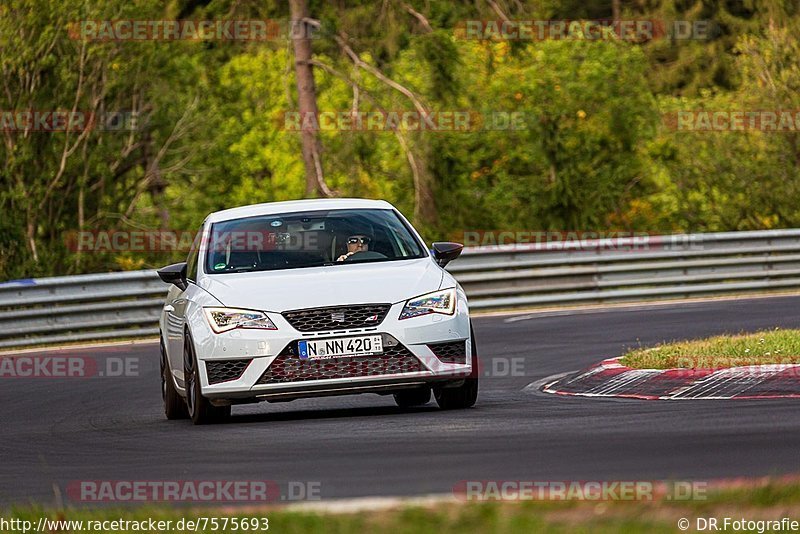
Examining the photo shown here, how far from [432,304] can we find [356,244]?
1.21m

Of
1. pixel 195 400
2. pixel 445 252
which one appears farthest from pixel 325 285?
pixel 445 252

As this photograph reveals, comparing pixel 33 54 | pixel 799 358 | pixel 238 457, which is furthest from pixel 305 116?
pixel 238 457

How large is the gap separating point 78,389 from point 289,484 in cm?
878

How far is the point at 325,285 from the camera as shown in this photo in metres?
11.9

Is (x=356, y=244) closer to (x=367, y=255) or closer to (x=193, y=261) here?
(x=367, y=255)

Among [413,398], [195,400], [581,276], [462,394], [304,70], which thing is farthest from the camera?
[304,70]

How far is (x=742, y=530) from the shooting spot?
609 centimetres

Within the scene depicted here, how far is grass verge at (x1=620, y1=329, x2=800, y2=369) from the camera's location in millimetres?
13516

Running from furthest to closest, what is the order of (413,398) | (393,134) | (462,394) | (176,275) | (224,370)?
1. (393,134)
2. (413,398)
3. (176,275)
4. (462,394)
5. (224,370)

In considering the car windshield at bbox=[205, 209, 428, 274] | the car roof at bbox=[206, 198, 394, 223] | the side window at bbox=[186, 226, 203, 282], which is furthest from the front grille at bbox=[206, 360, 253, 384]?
the car roof at bbox=[206, 198, 394, 223]

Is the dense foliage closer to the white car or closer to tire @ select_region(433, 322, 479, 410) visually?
the white car

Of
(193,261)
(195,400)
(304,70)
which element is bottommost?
(195,400)

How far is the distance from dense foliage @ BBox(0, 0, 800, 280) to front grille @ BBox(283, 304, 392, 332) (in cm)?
1865

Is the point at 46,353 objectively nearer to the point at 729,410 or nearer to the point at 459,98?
the point at 729,410
